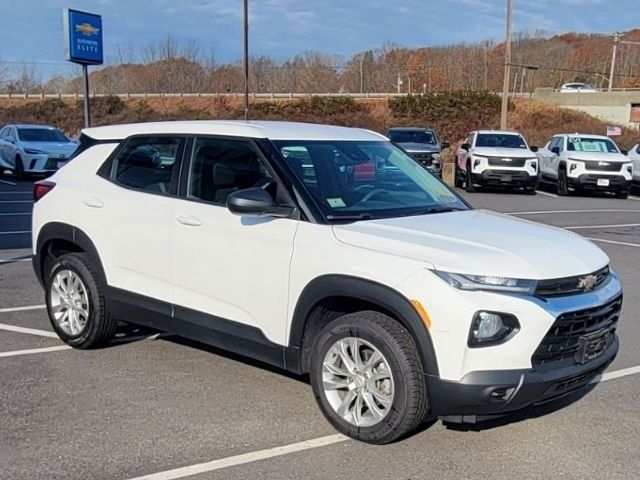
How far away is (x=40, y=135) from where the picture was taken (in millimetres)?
21547

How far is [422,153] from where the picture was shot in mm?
21484

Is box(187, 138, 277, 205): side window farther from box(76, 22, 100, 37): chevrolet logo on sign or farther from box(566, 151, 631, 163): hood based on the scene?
box(566, 151, 631, 163): hood

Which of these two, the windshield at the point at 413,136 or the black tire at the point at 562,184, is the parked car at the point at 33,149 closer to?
the windshield at the point at 413,136

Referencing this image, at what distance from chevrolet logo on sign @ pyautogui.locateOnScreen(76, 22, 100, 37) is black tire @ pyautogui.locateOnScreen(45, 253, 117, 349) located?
16.1 metres

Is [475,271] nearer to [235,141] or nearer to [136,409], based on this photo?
[235,141]

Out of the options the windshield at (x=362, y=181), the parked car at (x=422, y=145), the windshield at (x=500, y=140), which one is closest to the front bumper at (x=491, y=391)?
the windshield at (x=362, y=181)

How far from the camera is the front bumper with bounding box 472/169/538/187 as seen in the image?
20.3 m

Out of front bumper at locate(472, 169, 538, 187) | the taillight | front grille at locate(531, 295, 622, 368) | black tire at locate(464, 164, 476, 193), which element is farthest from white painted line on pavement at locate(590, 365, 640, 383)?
black tire at locate(464, 164, 476, 193)

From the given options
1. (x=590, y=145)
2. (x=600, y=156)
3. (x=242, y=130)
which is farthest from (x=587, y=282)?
(x=590, y=145)

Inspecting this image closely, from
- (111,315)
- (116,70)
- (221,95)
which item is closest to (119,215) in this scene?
(111,315)

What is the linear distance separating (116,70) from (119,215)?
84.4 metres

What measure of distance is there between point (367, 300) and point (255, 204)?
35.2 inches

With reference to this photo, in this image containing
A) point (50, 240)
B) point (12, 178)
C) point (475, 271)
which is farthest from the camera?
point (12, 178)

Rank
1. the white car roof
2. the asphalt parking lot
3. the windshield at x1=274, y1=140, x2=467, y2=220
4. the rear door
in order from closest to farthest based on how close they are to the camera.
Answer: the asphalt parking lot < the rear door < the windshield at x1=274, y1=140, x2=467, y2=220 < the white car roof
